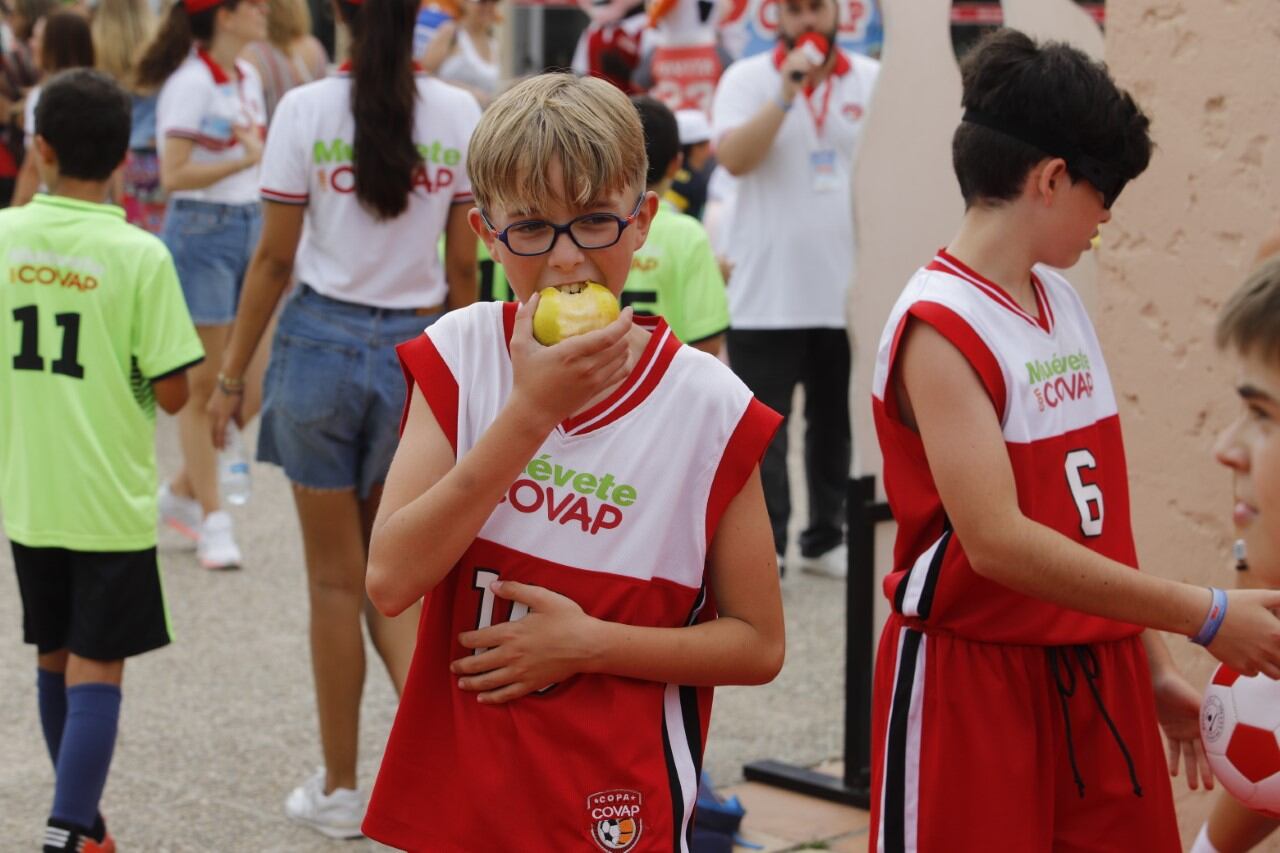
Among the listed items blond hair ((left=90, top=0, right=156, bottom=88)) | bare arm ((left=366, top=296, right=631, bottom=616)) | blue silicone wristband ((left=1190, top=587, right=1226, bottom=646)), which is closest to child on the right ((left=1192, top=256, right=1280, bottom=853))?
blue silicone wristband ((left=1190, top=587, right=1226, bottom=646))

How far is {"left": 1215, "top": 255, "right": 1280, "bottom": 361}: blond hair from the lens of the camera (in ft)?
8.08

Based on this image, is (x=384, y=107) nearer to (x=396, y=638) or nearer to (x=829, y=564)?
(x=396, y=638)

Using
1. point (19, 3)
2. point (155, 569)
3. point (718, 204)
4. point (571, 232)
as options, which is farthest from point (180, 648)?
point (19, 3)

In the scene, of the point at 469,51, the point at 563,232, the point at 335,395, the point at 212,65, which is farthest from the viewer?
the point at 469,51

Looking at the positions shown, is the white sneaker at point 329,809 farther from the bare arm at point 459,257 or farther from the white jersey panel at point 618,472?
the white jersey panel at point 618,472

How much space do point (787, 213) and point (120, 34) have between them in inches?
148

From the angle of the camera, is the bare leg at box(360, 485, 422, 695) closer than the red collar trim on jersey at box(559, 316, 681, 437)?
No

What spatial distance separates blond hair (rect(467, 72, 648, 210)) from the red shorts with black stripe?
3.45 feet

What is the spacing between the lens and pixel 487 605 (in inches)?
93.8

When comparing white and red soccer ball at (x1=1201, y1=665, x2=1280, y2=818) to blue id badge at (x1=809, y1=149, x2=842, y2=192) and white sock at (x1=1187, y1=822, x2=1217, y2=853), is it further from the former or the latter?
blue id badge at (x1=809, y1=149, x2=842, y2=192)

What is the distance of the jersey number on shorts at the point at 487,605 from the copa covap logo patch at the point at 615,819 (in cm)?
17

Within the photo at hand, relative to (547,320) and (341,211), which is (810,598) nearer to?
(341,211)

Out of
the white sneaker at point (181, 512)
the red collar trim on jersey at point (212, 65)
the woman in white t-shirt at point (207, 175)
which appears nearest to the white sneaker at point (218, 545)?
the woman in white t-shirt at point (207, 175)

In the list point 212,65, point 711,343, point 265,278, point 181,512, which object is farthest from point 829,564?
point 265,278
